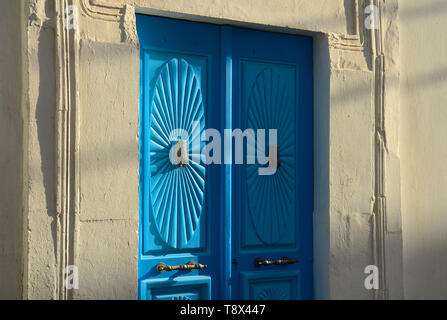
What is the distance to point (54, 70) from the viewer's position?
3311mm

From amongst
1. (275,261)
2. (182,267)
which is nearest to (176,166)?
(182,267)

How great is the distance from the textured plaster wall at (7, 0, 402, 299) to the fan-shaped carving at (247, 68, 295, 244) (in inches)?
8.8

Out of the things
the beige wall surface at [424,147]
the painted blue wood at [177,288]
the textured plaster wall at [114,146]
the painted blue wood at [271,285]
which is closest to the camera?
the textured plaster wall at [114,146]

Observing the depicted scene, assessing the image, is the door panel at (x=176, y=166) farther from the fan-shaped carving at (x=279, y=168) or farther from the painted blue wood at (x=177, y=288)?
the fan-shaped carving at (x=279, y=168)

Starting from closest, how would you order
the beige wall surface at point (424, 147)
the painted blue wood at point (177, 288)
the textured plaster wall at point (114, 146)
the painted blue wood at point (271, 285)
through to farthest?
the textured plaster wall at point (114, 146) → the painted blue wood at point (177, 288) → the painted blue wood at point (271, 285) → the beige wall surface at point (424, 147)

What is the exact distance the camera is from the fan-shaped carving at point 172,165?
371 cm

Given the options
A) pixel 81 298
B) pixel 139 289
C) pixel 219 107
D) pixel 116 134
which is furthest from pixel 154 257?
pixel 219 107

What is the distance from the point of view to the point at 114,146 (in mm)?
3467

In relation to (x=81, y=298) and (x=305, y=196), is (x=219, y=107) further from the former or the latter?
(x=81, y=298)

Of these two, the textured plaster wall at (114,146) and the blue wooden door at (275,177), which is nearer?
the textured plaster wall at (114,146)

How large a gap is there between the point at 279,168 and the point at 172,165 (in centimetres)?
79

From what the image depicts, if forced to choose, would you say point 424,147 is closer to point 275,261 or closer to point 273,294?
point 275,261

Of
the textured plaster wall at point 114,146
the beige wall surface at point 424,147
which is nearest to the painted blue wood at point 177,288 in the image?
the textured plaster wall at point 114,146

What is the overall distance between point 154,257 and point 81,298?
1.77ft
